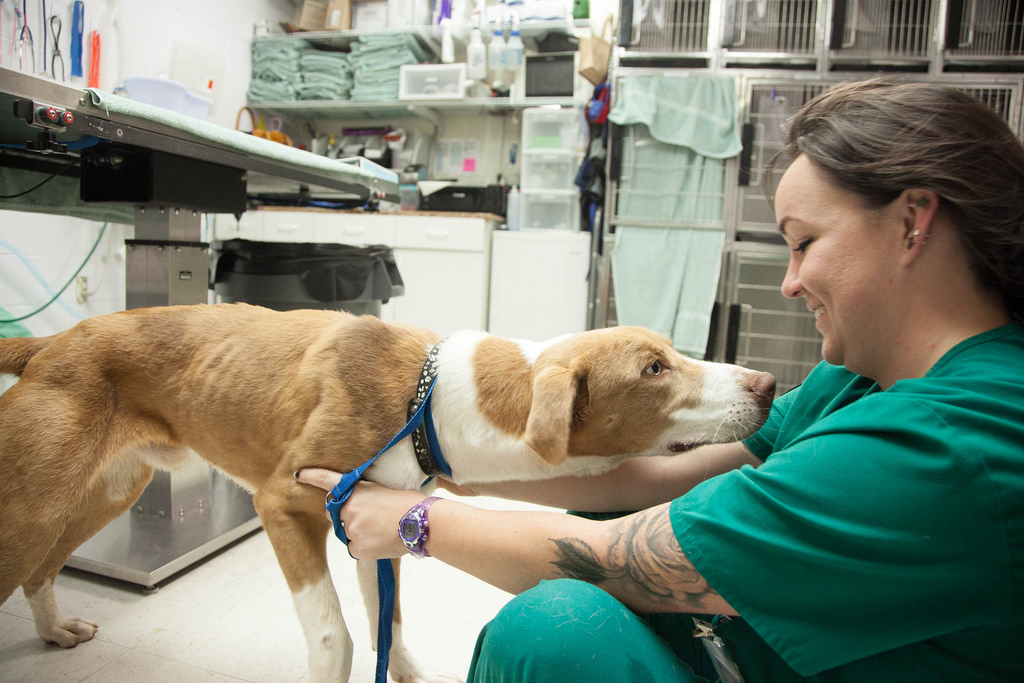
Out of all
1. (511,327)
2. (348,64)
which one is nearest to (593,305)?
(511,327)

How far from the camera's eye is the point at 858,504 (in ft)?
2.01

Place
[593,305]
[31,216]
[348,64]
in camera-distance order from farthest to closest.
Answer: [348,64], [593,305], [31,216]

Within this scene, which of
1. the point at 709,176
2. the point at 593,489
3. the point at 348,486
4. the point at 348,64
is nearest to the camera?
the point at 348,486

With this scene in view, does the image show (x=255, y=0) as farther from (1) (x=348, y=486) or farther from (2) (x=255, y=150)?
(1) (x=348, y=486)

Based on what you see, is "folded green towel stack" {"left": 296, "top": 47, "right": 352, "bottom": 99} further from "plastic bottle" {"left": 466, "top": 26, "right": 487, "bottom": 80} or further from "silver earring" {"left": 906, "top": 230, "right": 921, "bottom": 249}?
"silver earring" {"left": 906, "top": 230, "right": 921, "bottom": 249}

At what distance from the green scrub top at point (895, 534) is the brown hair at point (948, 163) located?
4.2 inches

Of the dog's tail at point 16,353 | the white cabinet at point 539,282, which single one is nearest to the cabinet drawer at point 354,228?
the white cabinet at point 539,282

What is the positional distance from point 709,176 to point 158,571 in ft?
11.7

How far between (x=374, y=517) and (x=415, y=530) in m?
0.10

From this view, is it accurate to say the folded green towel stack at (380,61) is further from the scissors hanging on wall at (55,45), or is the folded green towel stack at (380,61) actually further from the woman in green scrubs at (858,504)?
the woman in green scrubs at (858,504)

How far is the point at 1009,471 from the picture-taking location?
1.89 ft

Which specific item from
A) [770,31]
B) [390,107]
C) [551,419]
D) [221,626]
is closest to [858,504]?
[551,419]

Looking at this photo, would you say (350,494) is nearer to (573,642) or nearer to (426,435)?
(426,435)

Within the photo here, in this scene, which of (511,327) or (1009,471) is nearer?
(1009,471)
